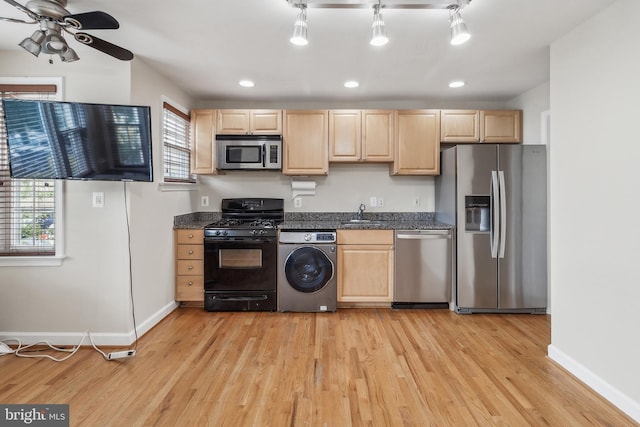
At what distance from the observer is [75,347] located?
8.27ft

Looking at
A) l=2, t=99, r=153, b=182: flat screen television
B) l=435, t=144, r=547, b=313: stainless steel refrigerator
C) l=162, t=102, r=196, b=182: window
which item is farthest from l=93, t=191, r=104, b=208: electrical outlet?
l=435, t=144, r=547, b=313: stainless steel refrigerator

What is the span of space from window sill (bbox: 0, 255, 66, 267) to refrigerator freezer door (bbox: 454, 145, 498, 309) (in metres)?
3.65

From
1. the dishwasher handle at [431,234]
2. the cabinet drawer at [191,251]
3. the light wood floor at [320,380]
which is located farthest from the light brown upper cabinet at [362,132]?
the light wood floor at [320,380]

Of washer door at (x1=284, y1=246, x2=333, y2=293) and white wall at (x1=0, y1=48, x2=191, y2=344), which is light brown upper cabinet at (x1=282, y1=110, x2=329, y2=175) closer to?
washer door at (x1=284, y1=246, x2=333, y2=293)

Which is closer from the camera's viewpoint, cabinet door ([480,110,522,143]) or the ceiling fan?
the ceiling fan

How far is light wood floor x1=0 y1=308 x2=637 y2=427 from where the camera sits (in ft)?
5.66

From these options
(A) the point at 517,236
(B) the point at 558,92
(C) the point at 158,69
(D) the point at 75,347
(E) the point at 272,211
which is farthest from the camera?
(E) the point at 272,211

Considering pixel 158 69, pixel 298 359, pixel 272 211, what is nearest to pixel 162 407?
pixel 298 359

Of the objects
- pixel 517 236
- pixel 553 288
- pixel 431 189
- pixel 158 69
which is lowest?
pixel 553 288

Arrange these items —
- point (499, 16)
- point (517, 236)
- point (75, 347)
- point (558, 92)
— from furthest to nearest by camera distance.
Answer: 1. point (517, 236)
2. point (75, 347)
3. point (558, 92)
4. point (499, 16)

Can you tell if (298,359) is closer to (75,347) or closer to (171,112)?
(75,347)

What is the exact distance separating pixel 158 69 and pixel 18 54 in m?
1.01

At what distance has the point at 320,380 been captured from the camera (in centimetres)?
206

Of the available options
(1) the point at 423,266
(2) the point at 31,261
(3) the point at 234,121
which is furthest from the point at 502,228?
(2) the point at 31,261
